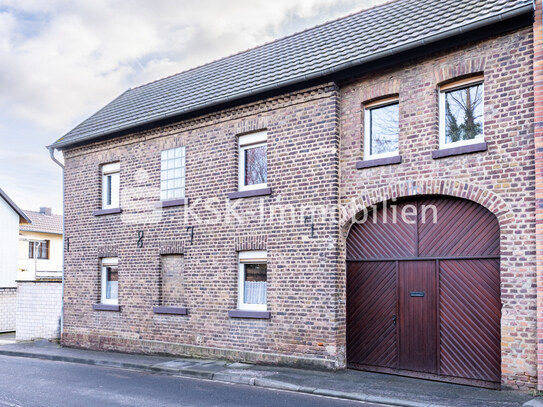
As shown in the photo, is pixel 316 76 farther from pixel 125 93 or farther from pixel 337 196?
pixel 125 93

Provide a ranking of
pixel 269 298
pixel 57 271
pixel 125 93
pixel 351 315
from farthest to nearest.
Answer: pixel 57 271
pixel 125 93
pixel 269 298
pixel 351 315

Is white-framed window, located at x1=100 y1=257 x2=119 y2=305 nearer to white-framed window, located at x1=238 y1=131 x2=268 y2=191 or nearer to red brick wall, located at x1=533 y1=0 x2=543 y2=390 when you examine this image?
white-framed window, located at x1=238 y1=131 x2=268 y2=191

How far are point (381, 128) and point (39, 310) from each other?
43.1 feet

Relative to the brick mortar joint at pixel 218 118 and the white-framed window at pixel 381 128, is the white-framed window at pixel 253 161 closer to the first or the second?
the brick mortar joint at pixel 218 118

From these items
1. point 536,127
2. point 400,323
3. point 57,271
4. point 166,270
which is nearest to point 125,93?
point 166,270

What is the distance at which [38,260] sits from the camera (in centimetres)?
3662

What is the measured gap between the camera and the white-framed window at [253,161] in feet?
42.7

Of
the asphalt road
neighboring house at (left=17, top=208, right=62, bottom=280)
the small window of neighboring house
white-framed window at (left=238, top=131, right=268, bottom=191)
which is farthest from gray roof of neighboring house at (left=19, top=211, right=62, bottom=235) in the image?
white-framed window at (left=238, top=131, right=268, bottom=191)

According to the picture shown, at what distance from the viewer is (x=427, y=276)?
34.4 feet

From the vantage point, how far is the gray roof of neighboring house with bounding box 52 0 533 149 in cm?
1021

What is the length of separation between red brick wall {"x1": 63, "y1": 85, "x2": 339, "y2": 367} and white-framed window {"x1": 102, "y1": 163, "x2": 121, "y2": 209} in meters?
0.25

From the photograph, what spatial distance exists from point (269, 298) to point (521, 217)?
222 inches

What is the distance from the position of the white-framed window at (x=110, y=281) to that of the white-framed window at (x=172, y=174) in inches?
112

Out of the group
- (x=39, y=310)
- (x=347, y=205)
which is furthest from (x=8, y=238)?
(x=347, y=205)
